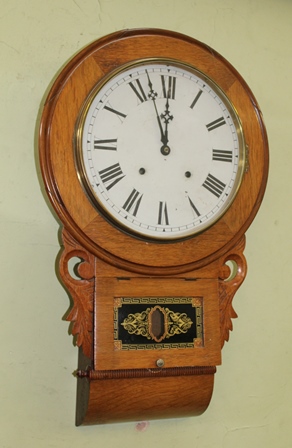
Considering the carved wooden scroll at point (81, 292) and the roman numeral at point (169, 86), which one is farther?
the roman numeral at point (169, 86)

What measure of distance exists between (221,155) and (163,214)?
0.19 metres

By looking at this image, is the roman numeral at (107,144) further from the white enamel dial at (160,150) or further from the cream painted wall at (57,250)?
the cream painted wall at (57,250)

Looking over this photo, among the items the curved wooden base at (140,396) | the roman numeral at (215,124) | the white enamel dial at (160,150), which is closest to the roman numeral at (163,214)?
the white enamel dial at (160,150)

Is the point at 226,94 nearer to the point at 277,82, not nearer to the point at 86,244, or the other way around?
the point at 277,82

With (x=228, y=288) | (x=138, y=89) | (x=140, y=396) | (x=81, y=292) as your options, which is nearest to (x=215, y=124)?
(x=138, y=89)

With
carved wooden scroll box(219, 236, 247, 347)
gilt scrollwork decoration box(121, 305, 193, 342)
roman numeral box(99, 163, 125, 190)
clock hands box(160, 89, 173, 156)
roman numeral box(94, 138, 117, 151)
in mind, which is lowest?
gilt scrollwork decoration box(121, 305, 193, 342)

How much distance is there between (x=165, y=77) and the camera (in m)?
1.26

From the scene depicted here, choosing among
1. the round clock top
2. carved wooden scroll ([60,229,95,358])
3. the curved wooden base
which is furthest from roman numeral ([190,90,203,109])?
the curved wooden base

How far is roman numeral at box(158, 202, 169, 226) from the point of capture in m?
1.22

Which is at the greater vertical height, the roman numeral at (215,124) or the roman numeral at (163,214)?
the roman numeral at (215,124)

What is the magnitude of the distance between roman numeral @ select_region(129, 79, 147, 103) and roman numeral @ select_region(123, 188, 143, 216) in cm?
20

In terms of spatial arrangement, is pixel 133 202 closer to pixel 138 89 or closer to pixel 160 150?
pixel 160 150

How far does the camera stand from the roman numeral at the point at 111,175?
1190 mm

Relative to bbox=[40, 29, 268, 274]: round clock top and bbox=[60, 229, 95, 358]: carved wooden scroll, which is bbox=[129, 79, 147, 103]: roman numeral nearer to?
Result: bbox=[40, 29, 268, 274]: round clock top
